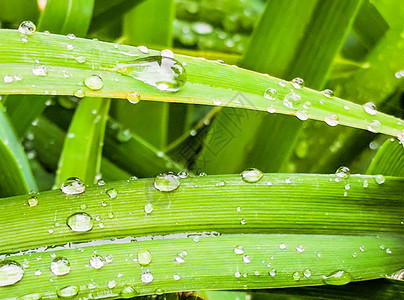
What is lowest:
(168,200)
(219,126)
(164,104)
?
(168,200)

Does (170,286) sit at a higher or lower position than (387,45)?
lower

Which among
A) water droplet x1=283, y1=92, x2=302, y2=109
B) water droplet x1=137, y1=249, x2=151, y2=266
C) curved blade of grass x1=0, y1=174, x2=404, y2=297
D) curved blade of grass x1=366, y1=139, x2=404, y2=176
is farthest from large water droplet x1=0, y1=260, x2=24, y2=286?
curved blade of grass x1=366, y1=139, x2=404, y2=176

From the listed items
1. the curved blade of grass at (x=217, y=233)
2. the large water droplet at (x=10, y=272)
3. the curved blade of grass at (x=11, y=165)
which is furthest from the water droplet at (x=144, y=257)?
the curved blade of grass at (x=11, y=165)

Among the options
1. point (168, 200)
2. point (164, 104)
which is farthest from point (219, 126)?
point (168, 200)

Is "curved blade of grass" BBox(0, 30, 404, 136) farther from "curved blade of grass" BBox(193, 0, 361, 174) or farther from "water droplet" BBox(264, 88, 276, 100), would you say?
"curved blade of grass" BBox(193, 0, 361, 174)

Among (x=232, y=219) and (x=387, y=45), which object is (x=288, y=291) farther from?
(x=387, y=45)

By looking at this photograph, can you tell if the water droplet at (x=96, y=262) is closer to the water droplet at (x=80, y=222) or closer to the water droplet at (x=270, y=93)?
the water droplet at (x=80, y=222)

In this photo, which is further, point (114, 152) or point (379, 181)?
point (114, 152)
